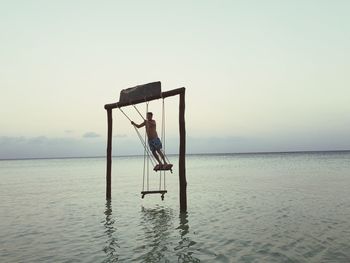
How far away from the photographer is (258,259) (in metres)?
8.59

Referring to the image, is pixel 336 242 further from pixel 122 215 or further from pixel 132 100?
pixel 132 100

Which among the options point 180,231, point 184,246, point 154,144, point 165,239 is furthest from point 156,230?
point 154,144

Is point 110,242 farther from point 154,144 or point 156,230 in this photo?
point 154,144

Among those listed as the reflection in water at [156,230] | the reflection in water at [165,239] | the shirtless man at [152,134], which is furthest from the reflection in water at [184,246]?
the shirtless man at [152,134]

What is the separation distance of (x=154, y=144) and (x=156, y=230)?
4332 mm

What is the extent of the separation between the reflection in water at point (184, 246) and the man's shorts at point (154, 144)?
11.5ft

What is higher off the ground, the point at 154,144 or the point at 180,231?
the point at 154,144

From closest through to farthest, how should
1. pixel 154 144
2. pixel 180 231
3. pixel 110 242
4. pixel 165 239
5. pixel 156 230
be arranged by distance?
1. pixel 110 242
2. pixel 165 239
3. pixel 180 231
4. pixel 156 230
5. pixel 154 144

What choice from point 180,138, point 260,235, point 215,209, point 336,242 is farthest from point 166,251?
point 215,209

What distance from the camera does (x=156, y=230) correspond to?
1210cm

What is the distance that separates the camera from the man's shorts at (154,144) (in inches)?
603

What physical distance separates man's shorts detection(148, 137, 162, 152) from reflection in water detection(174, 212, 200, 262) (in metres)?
3.51

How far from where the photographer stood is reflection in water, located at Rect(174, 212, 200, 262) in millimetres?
8727

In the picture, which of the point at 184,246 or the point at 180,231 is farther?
the point at 180,231
